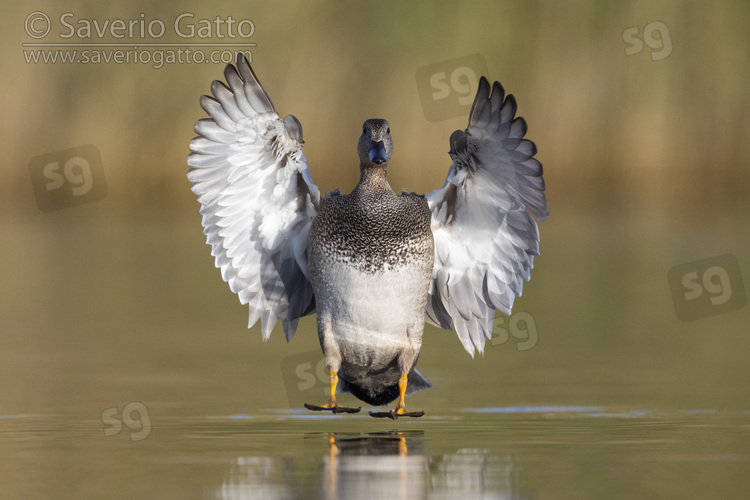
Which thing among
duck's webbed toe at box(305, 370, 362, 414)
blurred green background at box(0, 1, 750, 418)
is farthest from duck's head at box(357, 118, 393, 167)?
blurred green background at box(0, 1, 750, 418)

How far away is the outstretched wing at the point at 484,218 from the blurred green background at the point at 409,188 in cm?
74

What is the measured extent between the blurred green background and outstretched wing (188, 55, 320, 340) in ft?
2.87

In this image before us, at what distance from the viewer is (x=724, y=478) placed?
24.7 ft

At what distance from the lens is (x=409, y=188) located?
3064 cm

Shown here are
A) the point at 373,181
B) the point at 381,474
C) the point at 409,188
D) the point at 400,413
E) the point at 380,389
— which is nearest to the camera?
the point at 381,474

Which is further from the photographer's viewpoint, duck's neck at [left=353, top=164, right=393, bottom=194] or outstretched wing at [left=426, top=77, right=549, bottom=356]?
duck's neck at [left=353, top=164, right=393, bottom=194]

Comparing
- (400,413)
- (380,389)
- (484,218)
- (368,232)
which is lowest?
(400,413)

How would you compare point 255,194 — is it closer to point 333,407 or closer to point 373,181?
point 373,181

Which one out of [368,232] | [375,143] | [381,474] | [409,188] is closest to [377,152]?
[375,143]

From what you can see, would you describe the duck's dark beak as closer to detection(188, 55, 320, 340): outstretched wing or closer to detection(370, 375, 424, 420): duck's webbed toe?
detection(188, 55, 320, 340): outstretched wing

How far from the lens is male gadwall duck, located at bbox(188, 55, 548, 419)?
9.35 metres

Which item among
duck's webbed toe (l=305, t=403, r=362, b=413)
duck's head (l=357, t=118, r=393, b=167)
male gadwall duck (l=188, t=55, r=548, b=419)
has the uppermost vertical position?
duck's head (l=357, t=118, r=393, b=167)

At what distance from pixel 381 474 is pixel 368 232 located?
2080mm

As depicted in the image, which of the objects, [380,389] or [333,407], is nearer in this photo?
[333,407]
